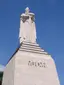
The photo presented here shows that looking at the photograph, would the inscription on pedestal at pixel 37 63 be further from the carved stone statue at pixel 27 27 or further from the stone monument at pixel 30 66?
the carved stone statue at pixel 27 27

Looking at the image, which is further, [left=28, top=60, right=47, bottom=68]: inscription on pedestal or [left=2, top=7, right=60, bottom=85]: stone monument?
[left=28, top=60, right=47, bottom=68]: inscription on pedestal

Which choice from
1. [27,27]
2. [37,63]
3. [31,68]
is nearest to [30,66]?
[31,68]

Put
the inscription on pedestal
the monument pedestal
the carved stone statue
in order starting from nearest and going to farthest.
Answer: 1. the monument pedestal
2. the inscription on pedestal
3. the carved stone statue

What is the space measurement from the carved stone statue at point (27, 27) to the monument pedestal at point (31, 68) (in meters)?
0.89

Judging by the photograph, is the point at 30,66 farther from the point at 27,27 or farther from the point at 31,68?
the point at 27,27

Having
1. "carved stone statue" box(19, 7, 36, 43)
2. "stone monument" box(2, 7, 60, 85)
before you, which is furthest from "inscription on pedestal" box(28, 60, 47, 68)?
"carved stone statue" box(19, 7, 36, 43)

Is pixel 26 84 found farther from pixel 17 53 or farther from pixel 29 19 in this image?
pixel 29 19

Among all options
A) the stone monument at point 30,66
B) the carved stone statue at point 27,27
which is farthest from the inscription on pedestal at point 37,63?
the carved stone statue at point 27,27

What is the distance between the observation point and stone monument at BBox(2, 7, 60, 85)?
13.2m

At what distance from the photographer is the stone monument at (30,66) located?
13.2m

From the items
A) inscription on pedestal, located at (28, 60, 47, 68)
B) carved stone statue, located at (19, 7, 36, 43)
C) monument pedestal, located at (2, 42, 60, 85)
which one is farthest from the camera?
carved stone statue, located at (19, 7, 36, 43)

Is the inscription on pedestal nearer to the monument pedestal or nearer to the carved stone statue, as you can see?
the monument pedestal

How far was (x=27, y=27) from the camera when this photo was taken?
16.3m

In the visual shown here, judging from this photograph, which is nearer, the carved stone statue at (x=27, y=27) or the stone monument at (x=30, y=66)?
the stone monument at (x=30, y=66)
